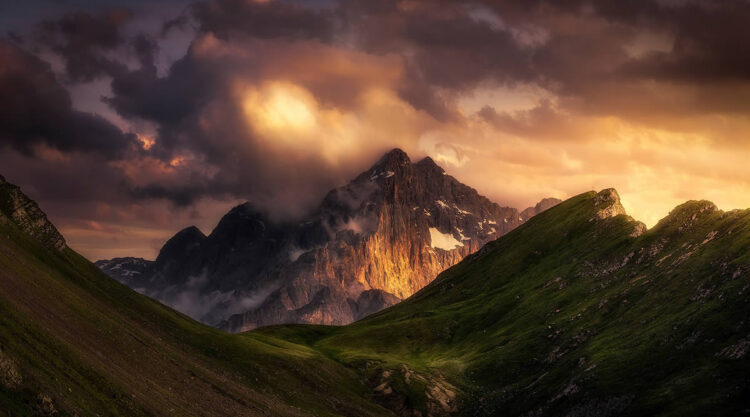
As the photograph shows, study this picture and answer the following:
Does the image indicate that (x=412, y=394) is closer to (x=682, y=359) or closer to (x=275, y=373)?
(x=275, y=373)

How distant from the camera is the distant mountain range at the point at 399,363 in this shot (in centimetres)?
7578

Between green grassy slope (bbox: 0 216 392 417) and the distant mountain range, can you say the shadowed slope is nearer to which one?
green grassy slope (bbox: 0 216 392 417)

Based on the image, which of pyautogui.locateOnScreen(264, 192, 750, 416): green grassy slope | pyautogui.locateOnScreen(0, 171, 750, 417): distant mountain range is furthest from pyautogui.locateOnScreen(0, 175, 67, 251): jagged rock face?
pyautogui.locateOnScreen(264, 192, 750, 416): green grassy slope

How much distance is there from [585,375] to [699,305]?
28.3 m

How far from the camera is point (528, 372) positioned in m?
171

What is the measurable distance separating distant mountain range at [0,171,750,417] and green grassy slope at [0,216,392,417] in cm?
35

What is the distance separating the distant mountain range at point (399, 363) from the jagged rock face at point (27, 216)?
0.50m

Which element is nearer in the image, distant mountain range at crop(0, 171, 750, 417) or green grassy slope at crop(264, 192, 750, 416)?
distant mountain range at crop(0, 171, 750, 417)

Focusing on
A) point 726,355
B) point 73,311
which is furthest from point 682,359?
point 73,311

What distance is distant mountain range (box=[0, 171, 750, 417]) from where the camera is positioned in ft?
249

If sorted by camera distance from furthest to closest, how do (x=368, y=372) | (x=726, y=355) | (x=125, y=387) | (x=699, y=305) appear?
(x=368, y=372) < (x=699, y=305) < (x=726, y=355) < (x=125, y=387)

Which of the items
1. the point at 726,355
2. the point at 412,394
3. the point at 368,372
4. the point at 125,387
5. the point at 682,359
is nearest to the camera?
the point at 125,387

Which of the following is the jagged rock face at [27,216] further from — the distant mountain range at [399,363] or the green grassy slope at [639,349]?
the green grassy slope at [639,349]

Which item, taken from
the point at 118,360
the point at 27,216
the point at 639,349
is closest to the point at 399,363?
the point at 639,349
